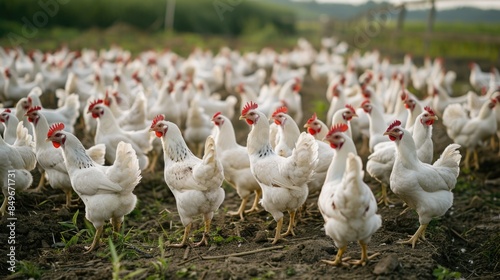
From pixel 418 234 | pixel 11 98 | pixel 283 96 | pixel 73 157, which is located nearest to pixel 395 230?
pixel 418 234

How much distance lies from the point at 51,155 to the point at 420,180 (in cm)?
432

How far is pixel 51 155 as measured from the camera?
594cm

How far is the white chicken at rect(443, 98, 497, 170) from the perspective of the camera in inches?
323

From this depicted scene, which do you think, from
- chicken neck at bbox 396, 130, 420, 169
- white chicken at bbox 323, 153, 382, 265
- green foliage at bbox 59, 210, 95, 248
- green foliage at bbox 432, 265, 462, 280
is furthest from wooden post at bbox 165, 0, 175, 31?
green foliage at bbox 432, 265, 462, 280

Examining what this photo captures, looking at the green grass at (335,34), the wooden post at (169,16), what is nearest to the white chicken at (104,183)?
the green grass at (335,34)

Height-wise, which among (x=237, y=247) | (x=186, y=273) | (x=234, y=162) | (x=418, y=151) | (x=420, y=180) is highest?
(x=418, y=151)

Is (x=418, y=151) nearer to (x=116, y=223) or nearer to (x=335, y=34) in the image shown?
(x=116, y=223)

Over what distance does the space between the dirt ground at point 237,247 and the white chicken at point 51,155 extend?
0.44 metres

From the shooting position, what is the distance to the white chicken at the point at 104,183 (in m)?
5.14

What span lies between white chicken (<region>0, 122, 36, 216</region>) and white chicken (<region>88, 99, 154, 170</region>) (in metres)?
1.07

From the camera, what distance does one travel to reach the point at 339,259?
4.71m

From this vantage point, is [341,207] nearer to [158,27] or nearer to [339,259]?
[339,259]

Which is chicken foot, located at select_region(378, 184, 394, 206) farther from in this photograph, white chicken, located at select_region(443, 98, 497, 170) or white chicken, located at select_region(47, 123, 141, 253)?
white chicken, located at select_region(47, 123, 141, 253)

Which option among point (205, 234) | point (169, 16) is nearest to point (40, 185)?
point (205, 234)
